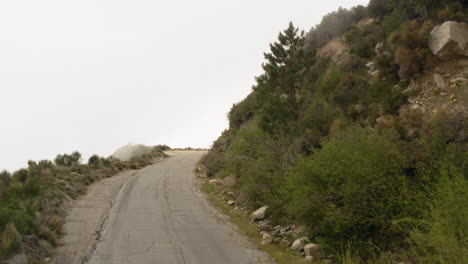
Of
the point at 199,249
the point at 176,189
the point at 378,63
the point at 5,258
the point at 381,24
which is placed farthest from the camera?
the point at 381,24

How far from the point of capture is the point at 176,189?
1997cm

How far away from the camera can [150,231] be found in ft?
37.1

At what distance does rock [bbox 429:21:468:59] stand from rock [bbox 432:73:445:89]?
88 centimetres

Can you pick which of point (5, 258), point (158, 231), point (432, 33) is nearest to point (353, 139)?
point (158, 231)

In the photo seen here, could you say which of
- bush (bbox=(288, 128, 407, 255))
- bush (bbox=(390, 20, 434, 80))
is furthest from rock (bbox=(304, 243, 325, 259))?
bush (bbox=(390, 20, 434, 80))

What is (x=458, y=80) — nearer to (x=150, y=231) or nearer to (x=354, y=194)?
(x=354, y=194)

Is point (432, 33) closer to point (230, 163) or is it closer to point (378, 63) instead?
point (378, 63)

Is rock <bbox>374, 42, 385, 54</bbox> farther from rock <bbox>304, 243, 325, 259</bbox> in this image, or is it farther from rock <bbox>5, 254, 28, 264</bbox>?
rock <bbox>5, 254, 28, 264</bbox>

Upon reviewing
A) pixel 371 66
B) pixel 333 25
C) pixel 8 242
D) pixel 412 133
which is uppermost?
pixel 333 25

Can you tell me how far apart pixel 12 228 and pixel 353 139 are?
9.23 metres

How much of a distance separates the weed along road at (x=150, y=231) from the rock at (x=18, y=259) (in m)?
0.84

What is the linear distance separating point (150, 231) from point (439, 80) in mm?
12087

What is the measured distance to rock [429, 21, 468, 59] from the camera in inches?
547

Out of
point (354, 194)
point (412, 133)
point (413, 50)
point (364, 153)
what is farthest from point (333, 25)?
point (354, 194)
